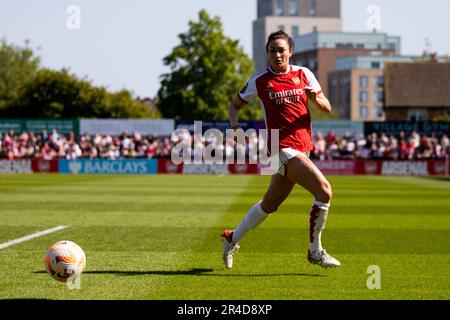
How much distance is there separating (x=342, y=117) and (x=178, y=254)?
14555cm

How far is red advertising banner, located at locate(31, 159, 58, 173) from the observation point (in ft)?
156

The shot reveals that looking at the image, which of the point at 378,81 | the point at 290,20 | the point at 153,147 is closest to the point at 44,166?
the point at 153,147

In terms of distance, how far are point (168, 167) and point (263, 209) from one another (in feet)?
125

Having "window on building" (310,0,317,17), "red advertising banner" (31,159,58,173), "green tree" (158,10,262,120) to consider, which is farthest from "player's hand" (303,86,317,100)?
"window on building" (310,0,317,17)

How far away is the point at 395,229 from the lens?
50.1 feet

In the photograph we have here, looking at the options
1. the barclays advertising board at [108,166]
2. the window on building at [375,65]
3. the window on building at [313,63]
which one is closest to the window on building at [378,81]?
the window on building at [375,65]

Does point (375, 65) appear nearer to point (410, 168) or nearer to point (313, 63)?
point (313, 63)

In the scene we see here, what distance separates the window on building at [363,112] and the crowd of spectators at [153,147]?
346 ft

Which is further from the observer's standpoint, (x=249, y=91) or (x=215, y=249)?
(x=215, y=249)

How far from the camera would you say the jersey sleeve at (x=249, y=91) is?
382 inches

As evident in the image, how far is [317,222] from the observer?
9.55 meters

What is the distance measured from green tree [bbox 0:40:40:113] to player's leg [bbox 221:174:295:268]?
111225 millimetres
